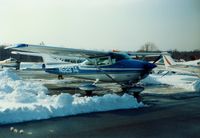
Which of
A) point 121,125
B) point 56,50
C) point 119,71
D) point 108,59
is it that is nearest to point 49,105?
point 121,125

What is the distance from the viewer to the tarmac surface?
267 inches

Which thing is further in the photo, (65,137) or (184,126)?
(184,126)

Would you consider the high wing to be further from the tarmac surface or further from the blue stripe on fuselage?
the tarmac surface

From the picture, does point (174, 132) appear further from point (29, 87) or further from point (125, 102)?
point (29, 87)

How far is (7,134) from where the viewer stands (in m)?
6.64

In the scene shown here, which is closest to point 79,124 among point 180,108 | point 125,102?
point 125,102

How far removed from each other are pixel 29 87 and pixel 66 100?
19.2 ft

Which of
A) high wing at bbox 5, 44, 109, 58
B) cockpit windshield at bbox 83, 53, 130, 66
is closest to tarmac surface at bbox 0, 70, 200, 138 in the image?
high wing at bbox 5, 44, 109, 58

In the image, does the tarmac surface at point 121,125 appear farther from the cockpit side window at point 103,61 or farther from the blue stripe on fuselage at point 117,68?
the cockpit side window at point 103,61

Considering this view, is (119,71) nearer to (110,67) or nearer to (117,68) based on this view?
(117,68)

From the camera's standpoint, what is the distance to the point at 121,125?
7.76 metres

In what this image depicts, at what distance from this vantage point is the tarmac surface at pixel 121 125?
6770 mm

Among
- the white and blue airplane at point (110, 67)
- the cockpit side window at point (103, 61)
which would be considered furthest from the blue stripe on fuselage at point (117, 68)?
the cockpit side window at point (103, 61)

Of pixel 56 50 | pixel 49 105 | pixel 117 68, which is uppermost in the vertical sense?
pixel 56 50
